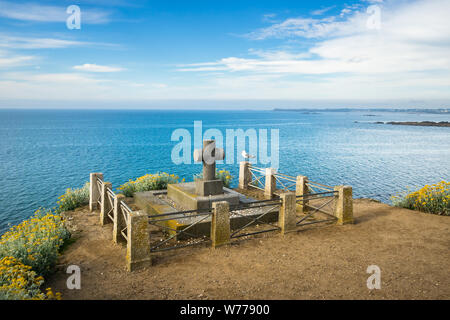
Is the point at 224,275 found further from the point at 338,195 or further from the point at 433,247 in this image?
the point at 433,247

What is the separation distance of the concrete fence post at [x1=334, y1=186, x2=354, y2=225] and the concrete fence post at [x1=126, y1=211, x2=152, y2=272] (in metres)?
6.88

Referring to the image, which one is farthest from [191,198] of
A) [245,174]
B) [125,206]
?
[245,174]

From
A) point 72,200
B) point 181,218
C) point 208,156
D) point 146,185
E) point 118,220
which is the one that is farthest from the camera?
point 146,185

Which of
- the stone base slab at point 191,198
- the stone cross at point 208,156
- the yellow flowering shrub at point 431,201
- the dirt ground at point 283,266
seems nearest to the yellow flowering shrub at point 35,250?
the dirt ground at point 283,266

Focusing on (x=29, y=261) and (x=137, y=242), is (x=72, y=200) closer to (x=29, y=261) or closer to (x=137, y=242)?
(x=29, y=261)

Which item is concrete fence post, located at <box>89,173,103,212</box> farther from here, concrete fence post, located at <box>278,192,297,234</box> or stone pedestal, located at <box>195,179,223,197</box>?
concrete fence post, located at <box>278,192,297,234</box>

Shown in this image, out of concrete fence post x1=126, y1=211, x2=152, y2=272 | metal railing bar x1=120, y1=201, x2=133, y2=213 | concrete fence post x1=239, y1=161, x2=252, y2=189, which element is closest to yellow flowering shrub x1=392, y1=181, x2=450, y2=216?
concrete fence post x1=239, y1=161, x2=252, y2=189

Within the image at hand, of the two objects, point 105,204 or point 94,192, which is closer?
point 105,204

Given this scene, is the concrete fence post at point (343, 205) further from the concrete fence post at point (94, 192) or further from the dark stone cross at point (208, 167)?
the concrete fence post at point (94, 192)

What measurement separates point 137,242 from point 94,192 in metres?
6.50

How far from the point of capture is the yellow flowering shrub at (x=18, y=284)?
5625mm

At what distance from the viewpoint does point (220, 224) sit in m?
8.91
